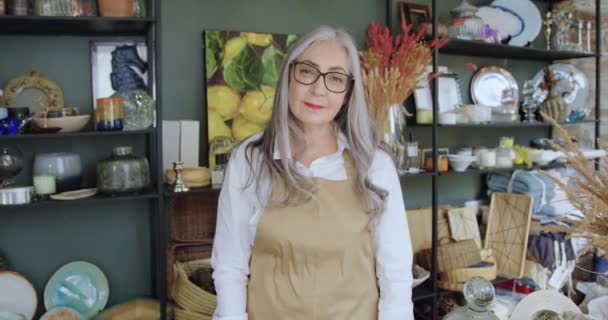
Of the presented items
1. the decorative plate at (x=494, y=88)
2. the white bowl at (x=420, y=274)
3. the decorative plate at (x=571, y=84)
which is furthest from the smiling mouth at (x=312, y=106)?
the decorative plate at (x=571, y=84)

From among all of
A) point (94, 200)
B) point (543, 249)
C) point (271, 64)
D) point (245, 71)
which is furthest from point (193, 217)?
point (543, 249)

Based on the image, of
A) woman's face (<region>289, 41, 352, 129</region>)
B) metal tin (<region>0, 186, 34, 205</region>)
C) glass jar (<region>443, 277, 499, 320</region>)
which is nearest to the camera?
glass jar (<region>443, 277, 499, 320</region>)

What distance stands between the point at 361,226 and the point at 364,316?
279 mm

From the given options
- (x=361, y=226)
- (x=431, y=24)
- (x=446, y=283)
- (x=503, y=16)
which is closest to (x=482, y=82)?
(x=503, y=16)

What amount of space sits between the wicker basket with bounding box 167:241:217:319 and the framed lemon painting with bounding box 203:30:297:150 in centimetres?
53

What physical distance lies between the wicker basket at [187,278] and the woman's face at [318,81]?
3.39 ft

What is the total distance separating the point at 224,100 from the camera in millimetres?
2510

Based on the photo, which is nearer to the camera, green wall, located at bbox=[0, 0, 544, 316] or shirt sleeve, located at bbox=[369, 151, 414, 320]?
shirt sleeve, located at bbox=[369, 151, 414, 320]

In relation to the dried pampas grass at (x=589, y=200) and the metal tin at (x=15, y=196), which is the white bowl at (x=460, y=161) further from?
the metal tin at (x=15, y=196)

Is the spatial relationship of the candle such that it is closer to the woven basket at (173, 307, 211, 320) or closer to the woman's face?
the woven basket at (173, 307, 211, 320)

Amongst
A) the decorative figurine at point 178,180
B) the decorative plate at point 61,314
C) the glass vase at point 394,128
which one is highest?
the glass vase at point 394,128

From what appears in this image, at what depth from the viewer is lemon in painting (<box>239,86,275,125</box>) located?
2.57 m

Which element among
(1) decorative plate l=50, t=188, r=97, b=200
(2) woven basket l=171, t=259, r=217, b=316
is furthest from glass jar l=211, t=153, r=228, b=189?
(1) decorative plate l=50, t=188, r=97, b=200

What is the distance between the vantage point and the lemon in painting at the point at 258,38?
2568 mm
